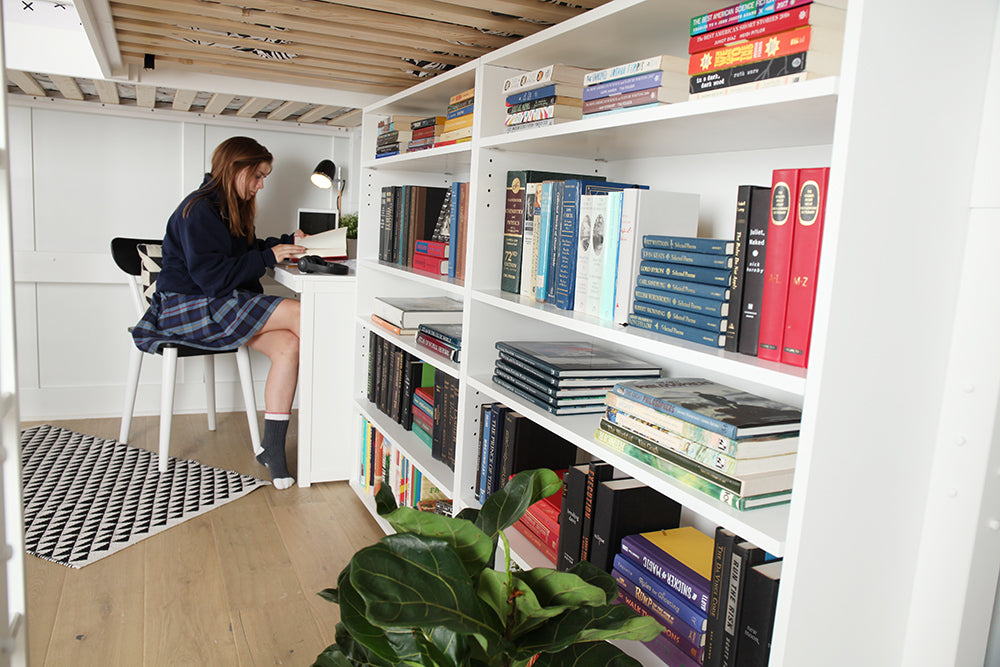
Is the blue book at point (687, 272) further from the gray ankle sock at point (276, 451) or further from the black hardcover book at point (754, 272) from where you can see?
the gray ankle sock at point (276, 451)

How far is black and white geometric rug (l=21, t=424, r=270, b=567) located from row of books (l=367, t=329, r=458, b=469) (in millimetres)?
731

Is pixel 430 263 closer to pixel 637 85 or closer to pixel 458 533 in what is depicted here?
pixel 637 85

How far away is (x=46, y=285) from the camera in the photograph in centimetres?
375

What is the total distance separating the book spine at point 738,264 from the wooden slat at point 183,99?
265cm

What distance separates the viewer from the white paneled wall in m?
3.67

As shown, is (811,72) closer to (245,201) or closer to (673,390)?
(673,390)

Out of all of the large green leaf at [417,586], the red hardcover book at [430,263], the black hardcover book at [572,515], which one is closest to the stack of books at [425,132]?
the red hardcover book at [430,263]

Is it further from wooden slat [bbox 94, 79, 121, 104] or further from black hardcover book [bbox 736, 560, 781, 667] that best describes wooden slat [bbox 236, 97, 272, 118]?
black hardcover book [bbox 736, 560, 781, 667]

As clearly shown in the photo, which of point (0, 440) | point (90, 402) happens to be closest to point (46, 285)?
point (90, 402)

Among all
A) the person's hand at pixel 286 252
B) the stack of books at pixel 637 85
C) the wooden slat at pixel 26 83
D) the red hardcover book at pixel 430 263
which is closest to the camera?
the stack of books at pixel 637 85

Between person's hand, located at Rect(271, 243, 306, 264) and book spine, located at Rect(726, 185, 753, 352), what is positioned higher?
book spine, located at Rect(726, 185, 753, 352)

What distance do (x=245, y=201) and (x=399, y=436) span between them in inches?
56.4

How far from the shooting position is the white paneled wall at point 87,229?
12.0 feet

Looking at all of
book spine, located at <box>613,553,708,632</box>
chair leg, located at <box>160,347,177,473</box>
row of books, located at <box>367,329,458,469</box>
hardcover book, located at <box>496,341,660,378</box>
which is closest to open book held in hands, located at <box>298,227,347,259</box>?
row of books, located at <box>367,329,458,469</box>
